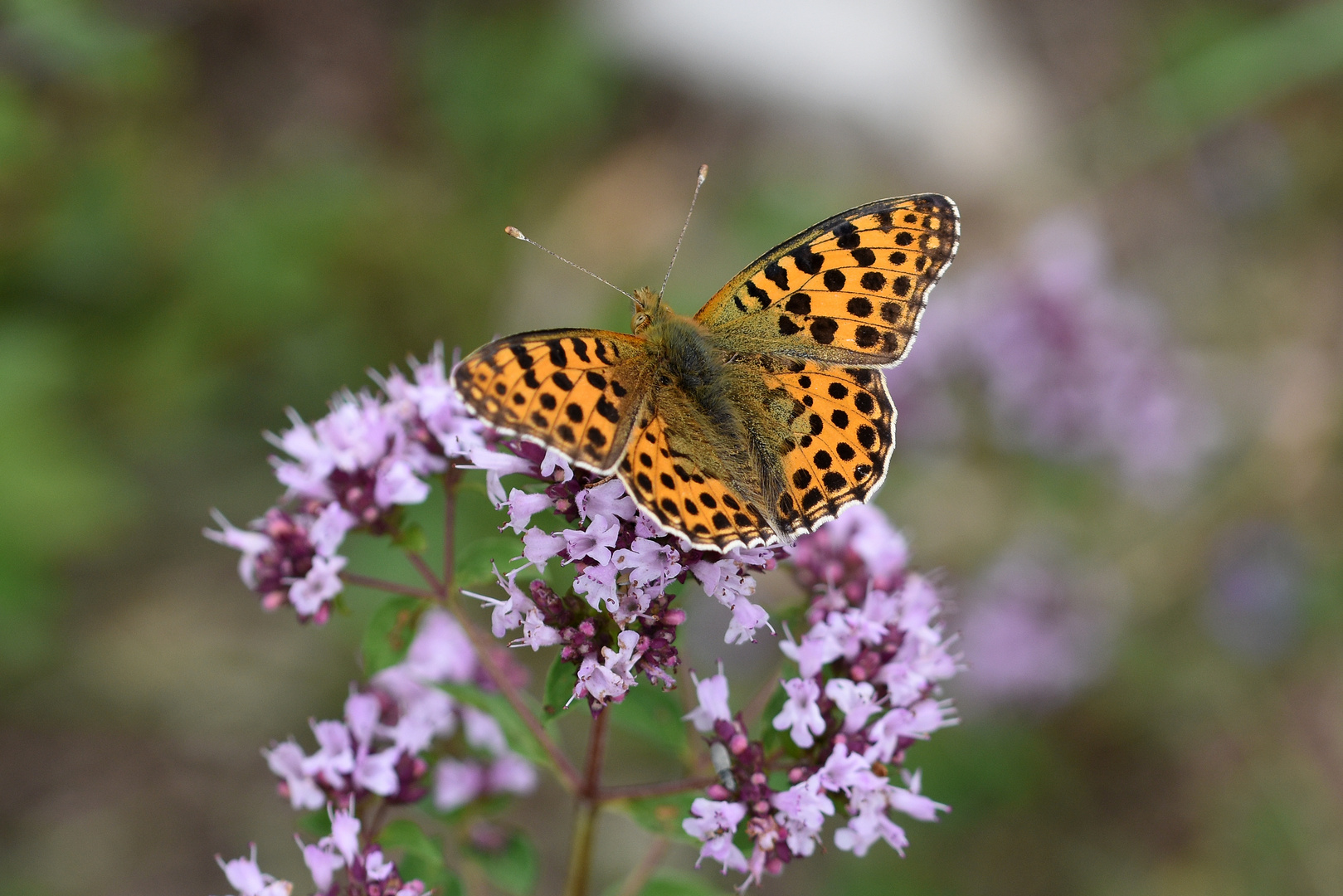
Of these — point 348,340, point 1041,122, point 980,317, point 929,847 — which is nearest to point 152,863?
point 348,340

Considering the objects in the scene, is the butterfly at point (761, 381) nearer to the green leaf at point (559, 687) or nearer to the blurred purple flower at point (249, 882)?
the green leaf at point (559, 687)

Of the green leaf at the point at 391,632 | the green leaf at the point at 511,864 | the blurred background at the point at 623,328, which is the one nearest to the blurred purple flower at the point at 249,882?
the green leaf at the point at 391,632

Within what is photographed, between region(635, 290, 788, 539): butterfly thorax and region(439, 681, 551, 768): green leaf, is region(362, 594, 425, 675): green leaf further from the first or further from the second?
region(635, 290, 788, 539): butterfly thorax

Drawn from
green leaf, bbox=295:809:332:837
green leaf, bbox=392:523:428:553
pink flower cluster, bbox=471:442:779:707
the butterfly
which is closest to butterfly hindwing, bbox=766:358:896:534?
the butterfly

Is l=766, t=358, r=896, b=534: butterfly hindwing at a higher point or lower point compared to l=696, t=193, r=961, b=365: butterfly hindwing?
lower

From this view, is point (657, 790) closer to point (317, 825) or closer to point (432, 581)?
point (432, 581)

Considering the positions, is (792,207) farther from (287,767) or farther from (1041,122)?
(287,767)
